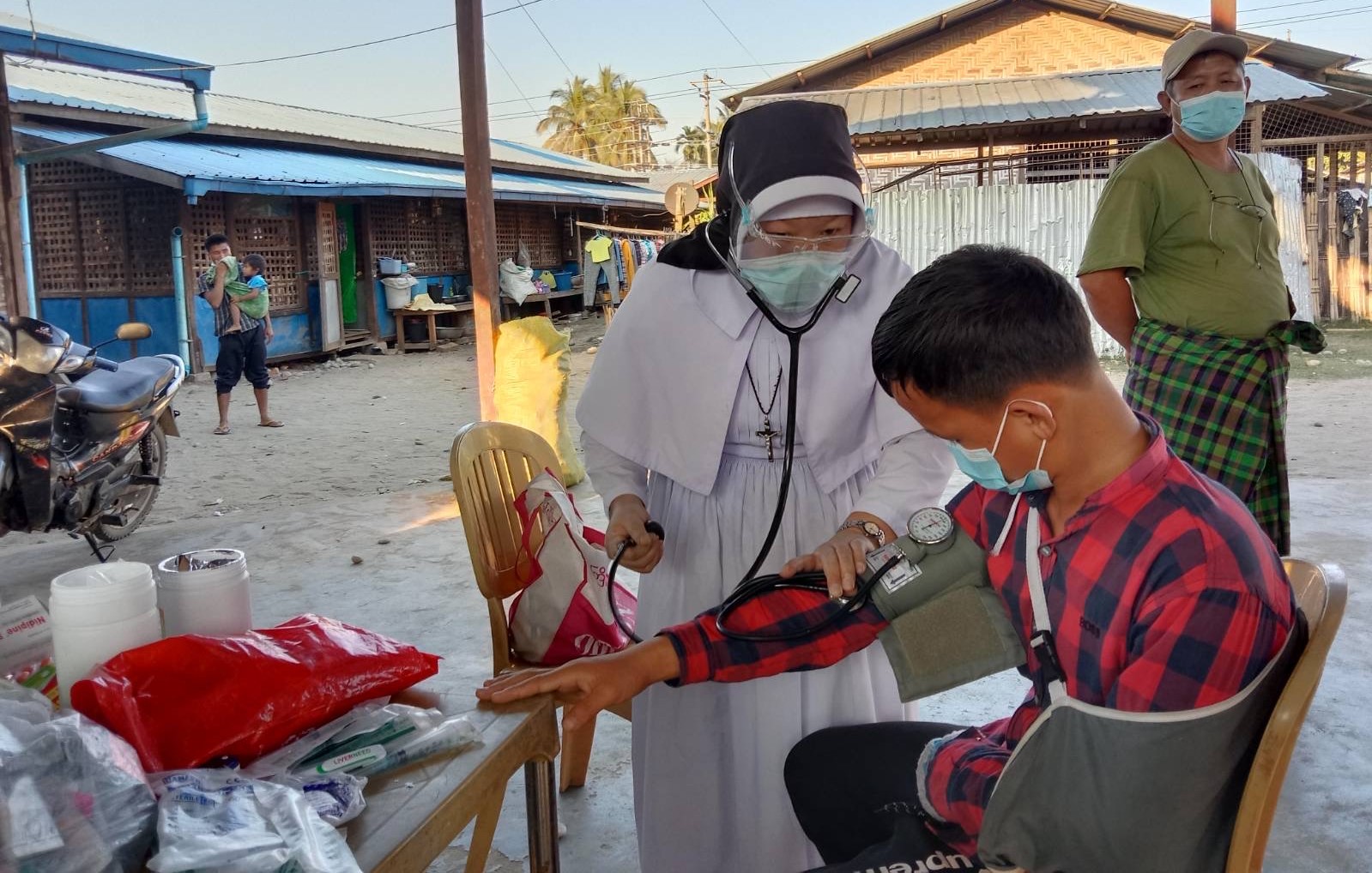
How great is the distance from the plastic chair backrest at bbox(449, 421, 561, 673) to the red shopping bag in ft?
0.22

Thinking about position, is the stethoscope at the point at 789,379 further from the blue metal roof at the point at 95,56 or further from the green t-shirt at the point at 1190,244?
the blue metal roof at the point at 95,56

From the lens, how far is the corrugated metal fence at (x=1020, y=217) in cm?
1154

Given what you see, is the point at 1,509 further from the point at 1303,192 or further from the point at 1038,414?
the point at 1303,192

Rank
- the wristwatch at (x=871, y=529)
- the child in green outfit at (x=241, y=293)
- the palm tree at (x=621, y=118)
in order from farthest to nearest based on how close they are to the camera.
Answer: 1. the palm tree at (x=621, y=118)
2. the child in green outfit at (x=241, y=293)
3. the wristwatch at (x=871, y=529)

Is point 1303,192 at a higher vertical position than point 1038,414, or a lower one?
higher

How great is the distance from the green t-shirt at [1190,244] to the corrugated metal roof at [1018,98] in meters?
7.74

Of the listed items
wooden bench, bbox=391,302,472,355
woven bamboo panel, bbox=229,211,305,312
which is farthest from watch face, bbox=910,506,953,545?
wooden bench, bbox=391,302,472,355

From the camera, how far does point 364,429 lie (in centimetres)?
916

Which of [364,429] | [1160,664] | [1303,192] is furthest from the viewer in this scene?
[1303,192]

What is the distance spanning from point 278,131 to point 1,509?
1096 centimetres

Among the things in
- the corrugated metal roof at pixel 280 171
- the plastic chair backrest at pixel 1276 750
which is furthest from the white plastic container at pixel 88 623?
the corrugated metal roof at pixel 280 171

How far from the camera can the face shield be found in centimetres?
180

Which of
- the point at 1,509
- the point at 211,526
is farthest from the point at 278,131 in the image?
the point at 1,509

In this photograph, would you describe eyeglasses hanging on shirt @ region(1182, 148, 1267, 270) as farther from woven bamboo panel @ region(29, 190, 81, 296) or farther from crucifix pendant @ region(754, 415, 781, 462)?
woven bamboo panel @ region(29, 190, 81, 296)
